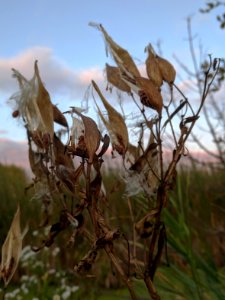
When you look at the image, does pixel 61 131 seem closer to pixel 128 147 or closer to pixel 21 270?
pixel 128 147

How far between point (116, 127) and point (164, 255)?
2.54m

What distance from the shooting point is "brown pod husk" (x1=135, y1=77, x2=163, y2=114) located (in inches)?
23.8

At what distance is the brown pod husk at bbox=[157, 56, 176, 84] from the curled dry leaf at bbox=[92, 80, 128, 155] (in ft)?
0.22

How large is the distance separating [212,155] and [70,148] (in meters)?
3.54

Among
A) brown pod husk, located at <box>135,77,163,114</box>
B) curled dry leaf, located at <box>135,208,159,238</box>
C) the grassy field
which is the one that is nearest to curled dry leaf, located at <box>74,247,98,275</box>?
curled dry leaf, located at <box>135,208,159,238</box>

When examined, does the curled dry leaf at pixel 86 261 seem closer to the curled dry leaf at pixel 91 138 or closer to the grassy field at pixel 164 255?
the curled dry leaf at pixel 91 138

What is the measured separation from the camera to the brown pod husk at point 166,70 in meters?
0.63

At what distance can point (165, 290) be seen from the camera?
1.46 m

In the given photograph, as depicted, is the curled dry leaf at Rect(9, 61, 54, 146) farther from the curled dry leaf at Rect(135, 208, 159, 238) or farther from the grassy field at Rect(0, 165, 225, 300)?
the grassy field at Rect(0, 165, 225, 300)

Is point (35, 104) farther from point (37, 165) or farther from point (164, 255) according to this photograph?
point (164, 255)

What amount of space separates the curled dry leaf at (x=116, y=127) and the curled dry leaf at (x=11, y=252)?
17 cm

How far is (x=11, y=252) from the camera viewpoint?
72 cm

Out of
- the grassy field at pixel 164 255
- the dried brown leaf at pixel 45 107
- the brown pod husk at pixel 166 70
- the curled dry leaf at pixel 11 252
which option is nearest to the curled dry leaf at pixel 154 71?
the brown pod husk at pixel 166 70

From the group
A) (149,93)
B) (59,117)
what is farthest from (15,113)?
(149,93)
